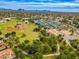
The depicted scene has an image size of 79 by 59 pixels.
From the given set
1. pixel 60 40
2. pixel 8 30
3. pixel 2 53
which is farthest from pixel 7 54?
pixel 8 30

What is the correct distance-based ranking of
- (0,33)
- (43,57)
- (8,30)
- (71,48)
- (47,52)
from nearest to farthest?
(43,57) → (47,52) → (71,48) → (0,33) → (8,30)

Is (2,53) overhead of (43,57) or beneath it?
overhead

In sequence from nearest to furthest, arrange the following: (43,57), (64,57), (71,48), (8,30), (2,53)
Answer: (2,53), (64,57), (43,57), (71,48), (8,30)

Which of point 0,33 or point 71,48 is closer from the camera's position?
point 71,48

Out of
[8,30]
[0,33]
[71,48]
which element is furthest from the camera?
[8,30]

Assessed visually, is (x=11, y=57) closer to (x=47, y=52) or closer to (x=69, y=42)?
(x=47, y=52)

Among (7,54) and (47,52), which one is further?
(47,52)

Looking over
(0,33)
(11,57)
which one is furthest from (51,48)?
(0,33)

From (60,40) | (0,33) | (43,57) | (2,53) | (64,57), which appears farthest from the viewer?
(0,33)

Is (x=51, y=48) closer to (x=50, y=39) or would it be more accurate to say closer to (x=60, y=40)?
(x=50, y=39)
